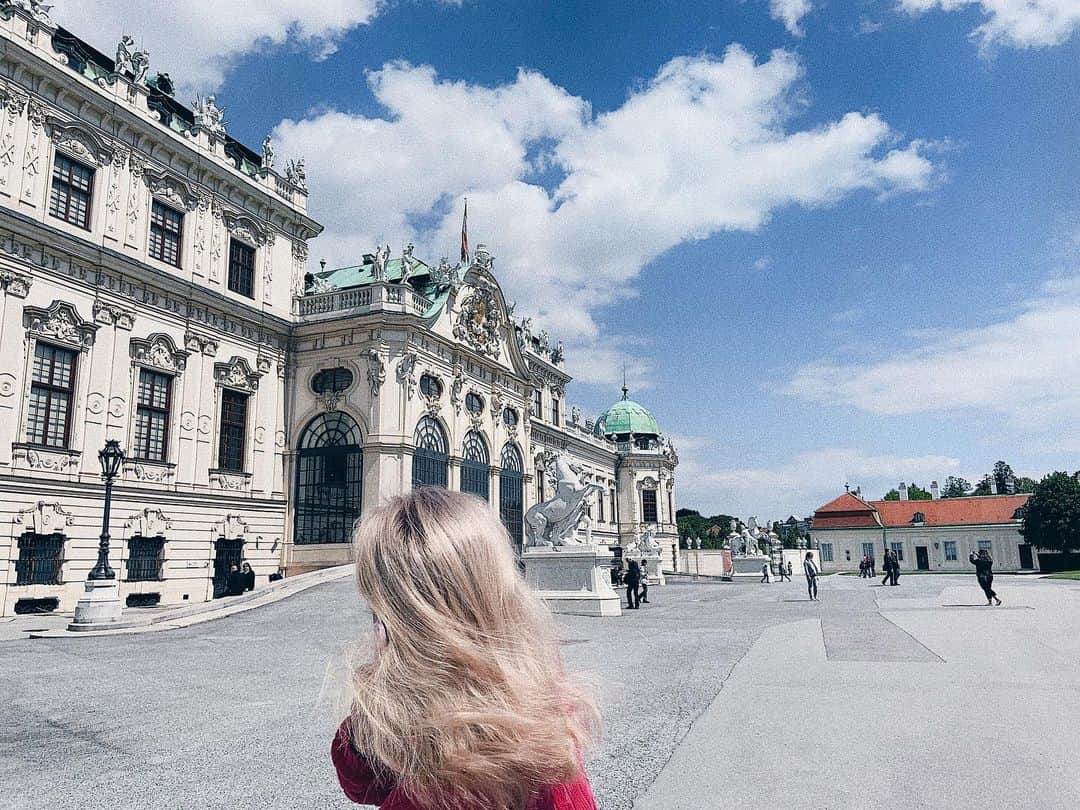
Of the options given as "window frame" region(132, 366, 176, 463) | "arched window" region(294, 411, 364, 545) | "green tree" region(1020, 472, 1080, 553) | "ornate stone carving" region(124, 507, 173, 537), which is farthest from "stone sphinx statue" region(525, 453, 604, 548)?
"green tree" region(1020, 472, 1080, 553)

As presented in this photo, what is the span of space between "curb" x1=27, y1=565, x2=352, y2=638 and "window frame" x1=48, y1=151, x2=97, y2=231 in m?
12.4

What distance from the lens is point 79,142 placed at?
23.6 meters

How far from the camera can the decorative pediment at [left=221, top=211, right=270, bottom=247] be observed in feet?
96.8

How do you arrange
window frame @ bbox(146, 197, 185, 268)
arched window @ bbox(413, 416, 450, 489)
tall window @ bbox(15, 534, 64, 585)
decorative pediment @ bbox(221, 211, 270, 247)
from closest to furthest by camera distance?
1. tall window @ bbox(15, 534, 64, 585)
2. window frame @ bbox(146, 197, 185, 268)
3. decorative pediment @ bbox(221, 211, 270, 247)
4. arched window @ bbox(413, 416, 450, 489)

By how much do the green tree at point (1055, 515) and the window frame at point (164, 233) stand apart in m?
62.1

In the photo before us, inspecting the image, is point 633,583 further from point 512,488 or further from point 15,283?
point 15,283

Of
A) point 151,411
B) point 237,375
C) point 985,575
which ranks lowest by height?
point 985,575

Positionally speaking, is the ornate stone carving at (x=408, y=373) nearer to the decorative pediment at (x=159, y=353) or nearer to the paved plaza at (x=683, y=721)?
the decorative pediment at (x=159, y=353)

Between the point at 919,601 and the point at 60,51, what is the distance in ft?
98.9

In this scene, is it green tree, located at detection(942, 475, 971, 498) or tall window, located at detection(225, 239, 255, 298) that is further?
green tree, located at detection(942, 475, 971, 498)

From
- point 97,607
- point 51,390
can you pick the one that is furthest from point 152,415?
point 97,607

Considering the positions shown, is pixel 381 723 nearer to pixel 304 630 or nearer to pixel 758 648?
pixel 758 648

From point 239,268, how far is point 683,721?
28.1 m

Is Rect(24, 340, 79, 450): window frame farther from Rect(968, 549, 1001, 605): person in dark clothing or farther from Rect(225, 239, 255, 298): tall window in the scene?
Rect(968, 549, 1001, 605): person in dark clothing
